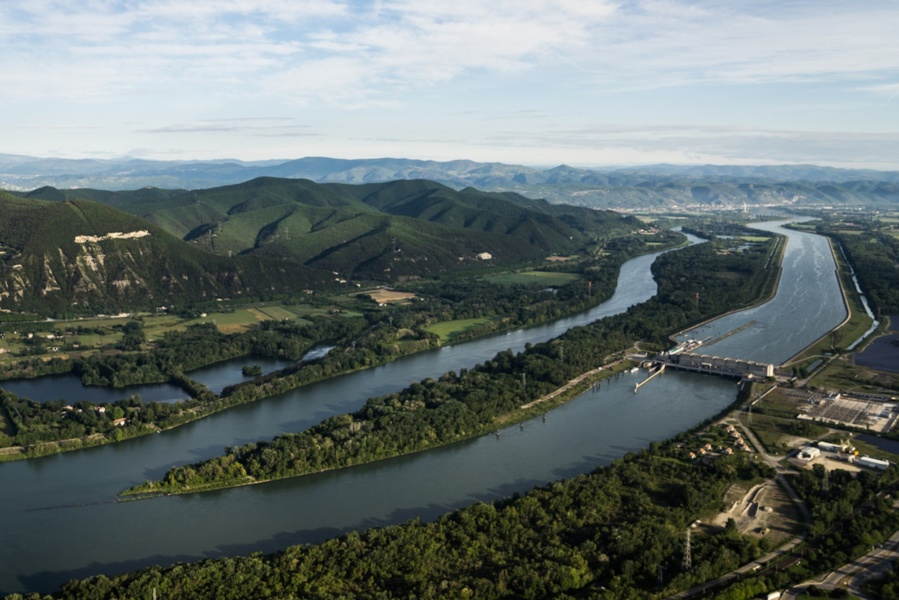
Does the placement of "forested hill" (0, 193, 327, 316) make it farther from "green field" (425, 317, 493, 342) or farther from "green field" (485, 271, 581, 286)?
"green field" (425, 317, 493, 342)

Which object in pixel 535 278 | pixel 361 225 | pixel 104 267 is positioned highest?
pixel 361 225

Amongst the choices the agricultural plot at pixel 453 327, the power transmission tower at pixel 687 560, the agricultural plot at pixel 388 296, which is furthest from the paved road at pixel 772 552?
the agricultural plot at pixel 388 296

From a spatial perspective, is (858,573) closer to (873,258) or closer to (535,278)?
(535,278)

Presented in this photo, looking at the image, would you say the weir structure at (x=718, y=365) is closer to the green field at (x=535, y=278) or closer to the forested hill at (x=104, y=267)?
the green field at (x=535, y=278)

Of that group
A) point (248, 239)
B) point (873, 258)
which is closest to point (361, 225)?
point (248, 239)

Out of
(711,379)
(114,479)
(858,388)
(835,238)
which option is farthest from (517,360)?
(835,238)
